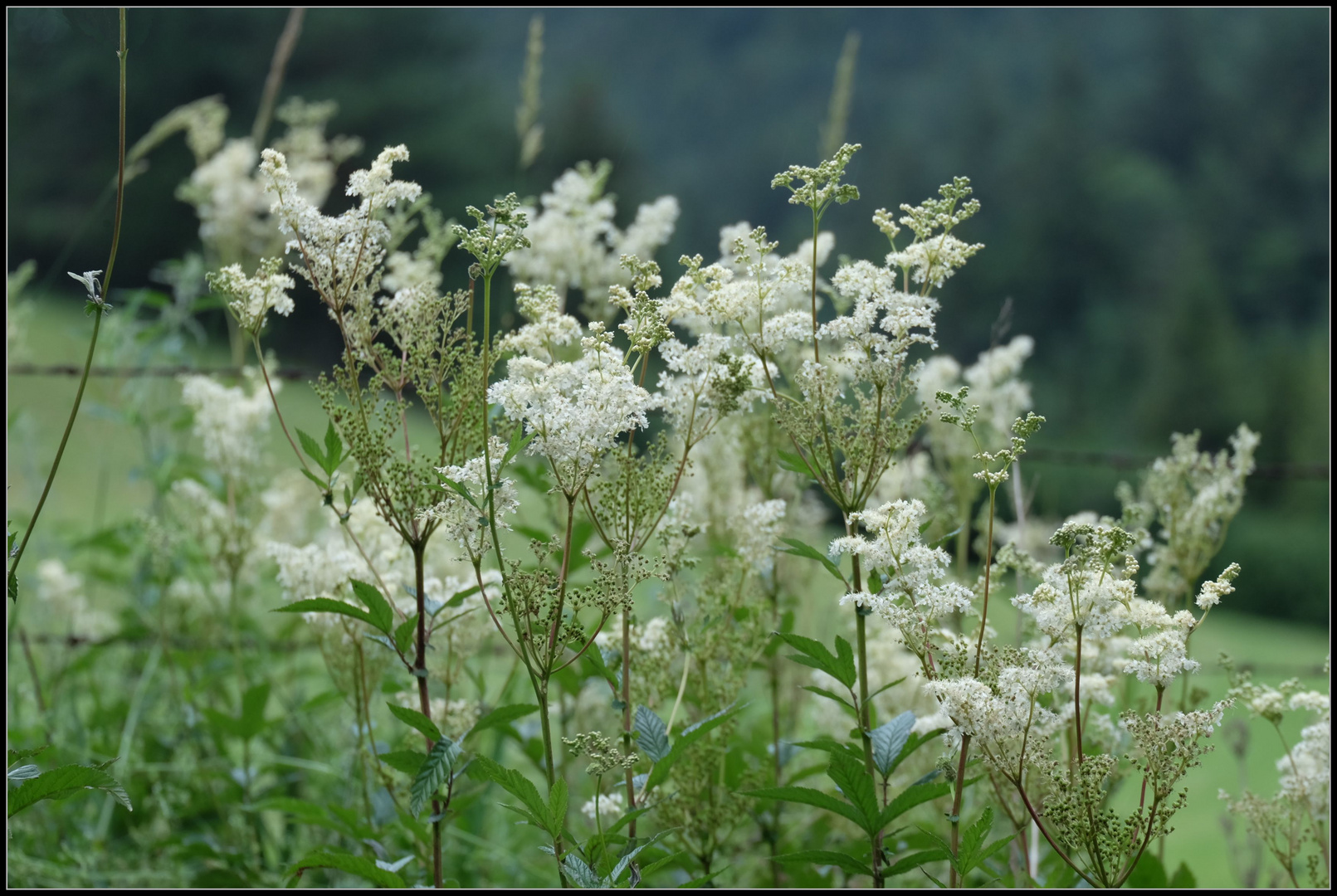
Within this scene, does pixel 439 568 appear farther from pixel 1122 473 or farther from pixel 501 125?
pixel 501 125

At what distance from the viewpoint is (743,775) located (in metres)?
1.27

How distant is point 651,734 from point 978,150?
916 inches

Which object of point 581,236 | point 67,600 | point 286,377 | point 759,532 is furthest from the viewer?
point 67,600

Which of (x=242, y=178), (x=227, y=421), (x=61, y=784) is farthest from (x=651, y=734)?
(x=242, y=178)

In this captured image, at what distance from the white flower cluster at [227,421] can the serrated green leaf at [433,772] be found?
1.04 metres

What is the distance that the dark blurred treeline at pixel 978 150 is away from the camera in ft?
41.3

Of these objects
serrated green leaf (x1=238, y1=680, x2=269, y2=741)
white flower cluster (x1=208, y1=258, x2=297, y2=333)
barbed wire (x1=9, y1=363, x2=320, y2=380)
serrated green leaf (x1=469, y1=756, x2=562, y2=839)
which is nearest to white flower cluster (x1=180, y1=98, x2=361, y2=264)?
barbed wire (x1=9, y1=363, x2=320, y2=380)

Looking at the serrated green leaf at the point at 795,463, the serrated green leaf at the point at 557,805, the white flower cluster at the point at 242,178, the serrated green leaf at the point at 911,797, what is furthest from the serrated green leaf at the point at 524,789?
the white flower cluster at the point at 242,178

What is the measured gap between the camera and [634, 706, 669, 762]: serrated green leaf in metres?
1.02

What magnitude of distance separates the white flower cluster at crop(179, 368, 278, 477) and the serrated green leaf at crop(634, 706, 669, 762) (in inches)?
42.9

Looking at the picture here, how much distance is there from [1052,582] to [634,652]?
1.83ft

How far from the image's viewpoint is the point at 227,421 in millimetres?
1768

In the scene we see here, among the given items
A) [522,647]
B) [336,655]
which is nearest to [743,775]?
[522,647]

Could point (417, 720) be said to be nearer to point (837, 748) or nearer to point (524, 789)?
point (524, 789)
